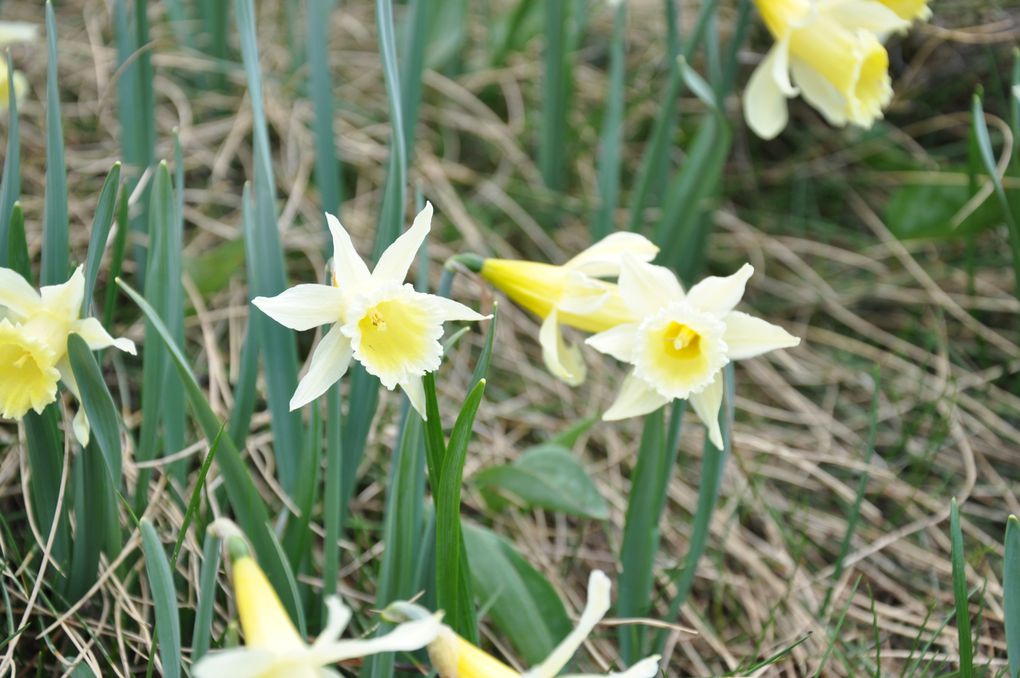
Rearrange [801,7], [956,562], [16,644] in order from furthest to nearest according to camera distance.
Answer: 1. [801,7]
2. [16,644]
3. [956,562]

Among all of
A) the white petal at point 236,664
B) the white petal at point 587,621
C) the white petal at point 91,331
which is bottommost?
the white petal at point 587,621

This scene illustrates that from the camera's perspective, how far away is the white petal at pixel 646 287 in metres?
1.26

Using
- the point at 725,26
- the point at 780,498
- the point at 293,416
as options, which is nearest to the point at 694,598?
the point at 780,498

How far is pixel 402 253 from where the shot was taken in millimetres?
1131

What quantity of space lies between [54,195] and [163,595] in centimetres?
60

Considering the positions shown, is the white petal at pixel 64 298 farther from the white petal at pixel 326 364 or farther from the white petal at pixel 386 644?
the white petal at pixel 386 644

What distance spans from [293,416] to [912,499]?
1228 millimetres

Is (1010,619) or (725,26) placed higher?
(725,26)

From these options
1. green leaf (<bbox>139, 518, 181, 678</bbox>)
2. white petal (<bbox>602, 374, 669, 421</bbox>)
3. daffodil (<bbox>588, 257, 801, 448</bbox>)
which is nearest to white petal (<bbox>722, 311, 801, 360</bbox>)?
daffodil (<bbox>588, 257, 801, 448</bbox>)

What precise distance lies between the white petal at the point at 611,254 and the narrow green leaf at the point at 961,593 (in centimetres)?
48

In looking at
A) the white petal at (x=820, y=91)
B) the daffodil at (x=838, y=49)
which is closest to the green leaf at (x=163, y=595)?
the daffodil at (x=838, y=49)

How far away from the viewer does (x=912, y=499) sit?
1.96 m

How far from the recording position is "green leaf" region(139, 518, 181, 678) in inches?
38.9

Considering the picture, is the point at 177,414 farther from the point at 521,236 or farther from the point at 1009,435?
the point at 1009,435
